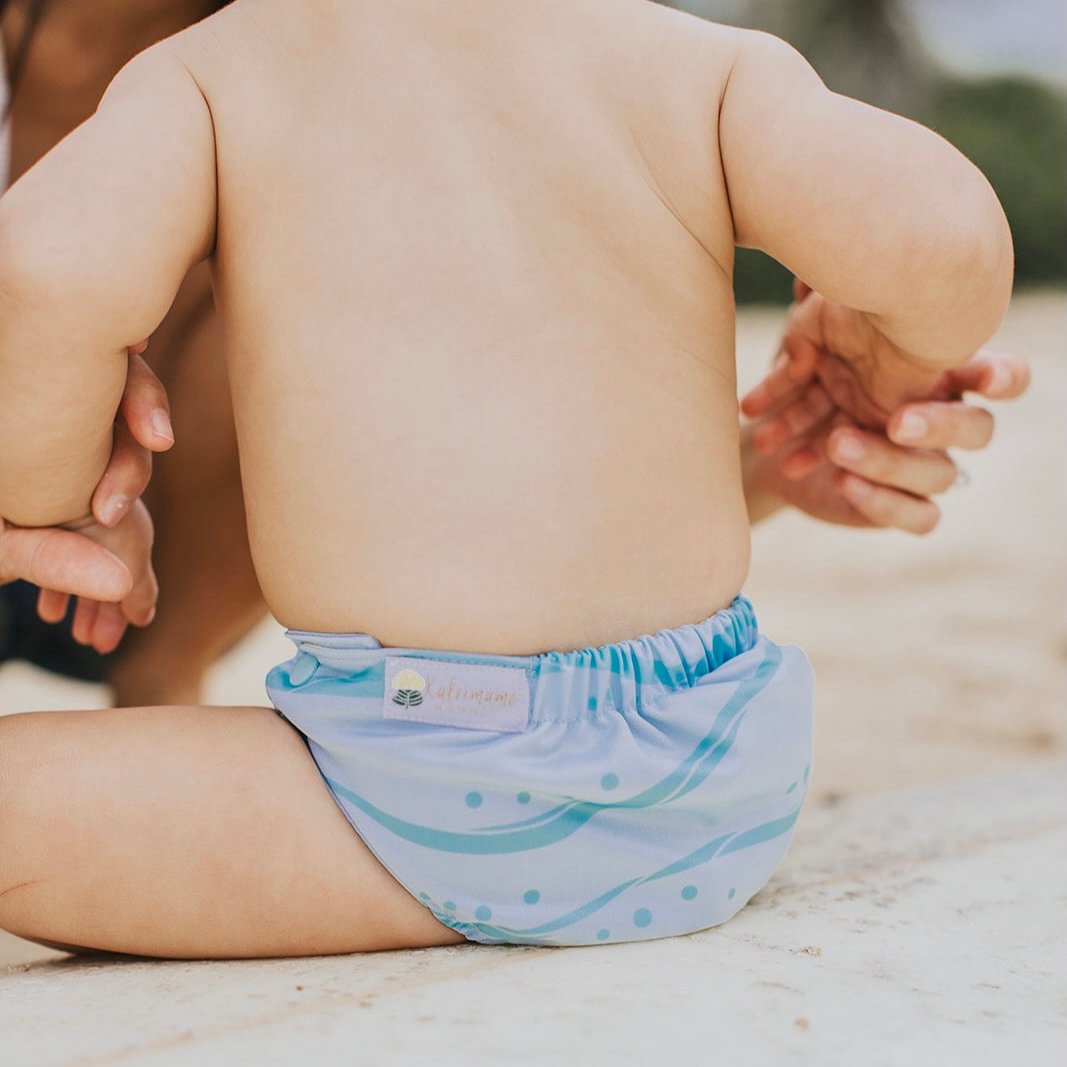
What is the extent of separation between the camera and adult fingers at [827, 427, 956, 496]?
137 cm

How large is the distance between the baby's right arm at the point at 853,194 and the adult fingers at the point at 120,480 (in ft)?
1.73

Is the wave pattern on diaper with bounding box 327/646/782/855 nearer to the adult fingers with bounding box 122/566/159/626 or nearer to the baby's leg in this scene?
the baby's leg

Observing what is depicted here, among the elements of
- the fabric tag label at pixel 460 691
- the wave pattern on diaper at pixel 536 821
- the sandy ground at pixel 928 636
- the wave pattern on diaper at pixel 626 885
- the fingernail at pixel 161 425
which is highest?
the fingernail at pixel 161 425

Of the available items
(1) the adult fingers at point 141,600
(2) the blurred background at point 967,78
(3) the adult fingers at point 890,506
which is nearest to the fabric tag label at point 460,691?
(1) the adult fingers at point 141,600

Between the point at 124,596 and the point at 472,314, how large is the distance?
40 centimetres

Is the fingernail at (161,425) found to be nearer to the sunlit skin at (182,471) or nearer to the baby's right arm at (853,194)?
the sunlit skin at (182,471)

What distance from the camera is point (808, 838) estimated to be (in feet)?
4.60

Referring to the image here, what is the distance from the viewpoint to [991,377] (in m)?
1.34

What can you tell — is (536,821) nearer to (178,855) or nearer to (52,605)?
(178,855)

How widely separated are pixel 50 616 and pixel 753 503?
2.67ft

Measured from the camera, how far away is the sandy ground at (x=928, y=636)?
1976 mm

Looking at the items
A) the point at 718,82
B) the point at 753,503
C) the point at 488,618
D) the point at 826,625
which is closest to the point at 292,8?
the point at 718,82

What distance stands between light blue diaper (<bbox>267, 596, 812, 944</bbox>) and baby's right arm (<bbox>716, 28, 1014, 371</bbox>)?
32 cm

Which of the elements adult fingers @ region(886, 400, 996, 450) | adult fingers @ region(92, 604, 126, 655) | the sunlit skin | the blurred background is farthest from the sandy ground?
the blurred background
